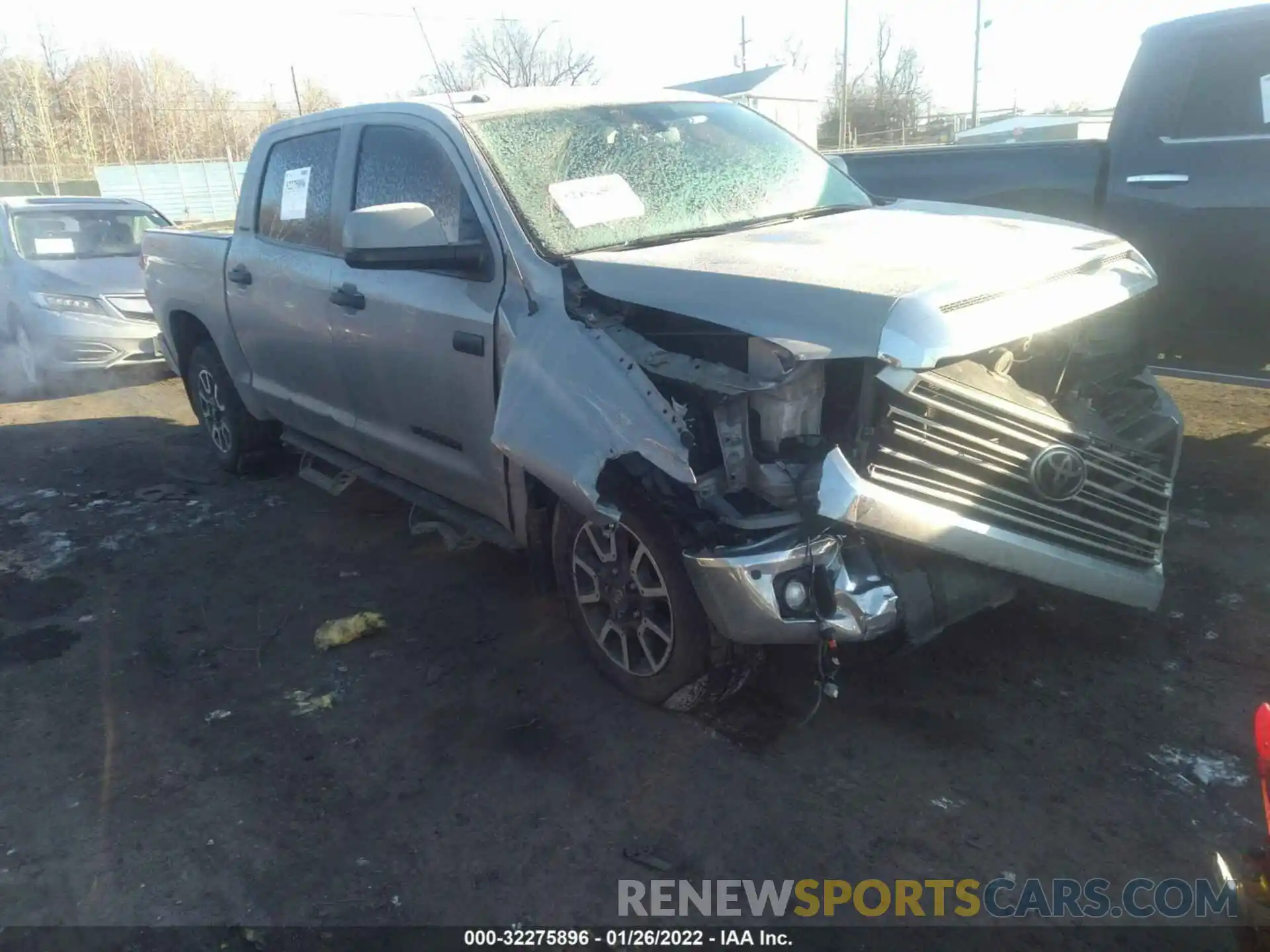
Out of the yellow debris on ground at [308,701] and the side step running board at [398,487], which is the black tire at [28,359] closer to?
the side step running board at [398,487]

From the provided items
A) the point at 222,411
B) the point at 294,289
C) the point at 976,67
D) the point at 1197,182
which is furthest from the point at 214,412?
the point at 976,67

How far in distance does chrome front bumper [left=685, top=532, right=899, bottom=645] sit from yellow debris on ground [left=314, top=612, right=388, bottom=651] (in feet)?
6.03

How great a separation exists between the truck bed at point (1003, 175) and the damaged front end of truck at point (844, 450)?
2.08 m

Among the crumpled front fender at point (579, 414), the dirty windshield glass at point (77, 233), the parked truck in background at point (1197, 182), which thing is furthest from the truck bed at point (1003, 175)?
the dirty windshield glass at point (77, 233)

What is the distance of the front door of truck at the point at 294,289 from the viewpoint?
435 cm

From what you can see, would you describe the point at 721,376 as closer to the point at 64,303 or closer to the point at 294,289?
the point at 294,289

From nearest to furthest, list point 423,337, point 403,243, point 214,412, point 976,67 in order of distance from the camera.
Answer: point 403,243
point 423,337
point 214,412
point 976,67

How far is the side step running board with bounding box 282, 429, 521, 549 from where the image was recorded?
3.68m

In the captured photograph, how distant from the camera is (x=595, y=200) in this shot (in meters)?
3.48

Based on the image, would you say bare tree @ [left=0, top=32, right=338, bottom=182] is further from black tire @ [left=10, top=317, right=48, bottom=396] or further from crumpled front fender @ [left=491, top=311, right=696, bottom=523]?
crumpled front fender @ [left=491, top=311, right=696, bottom=523]

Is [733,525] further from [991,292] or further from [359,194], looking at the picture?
[359,194]

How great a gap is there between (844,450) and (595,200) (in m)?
1.42

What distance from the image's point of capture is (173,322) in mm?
6051

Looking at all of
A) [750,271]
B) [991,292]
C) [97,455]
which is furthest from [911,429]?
[97,455]
